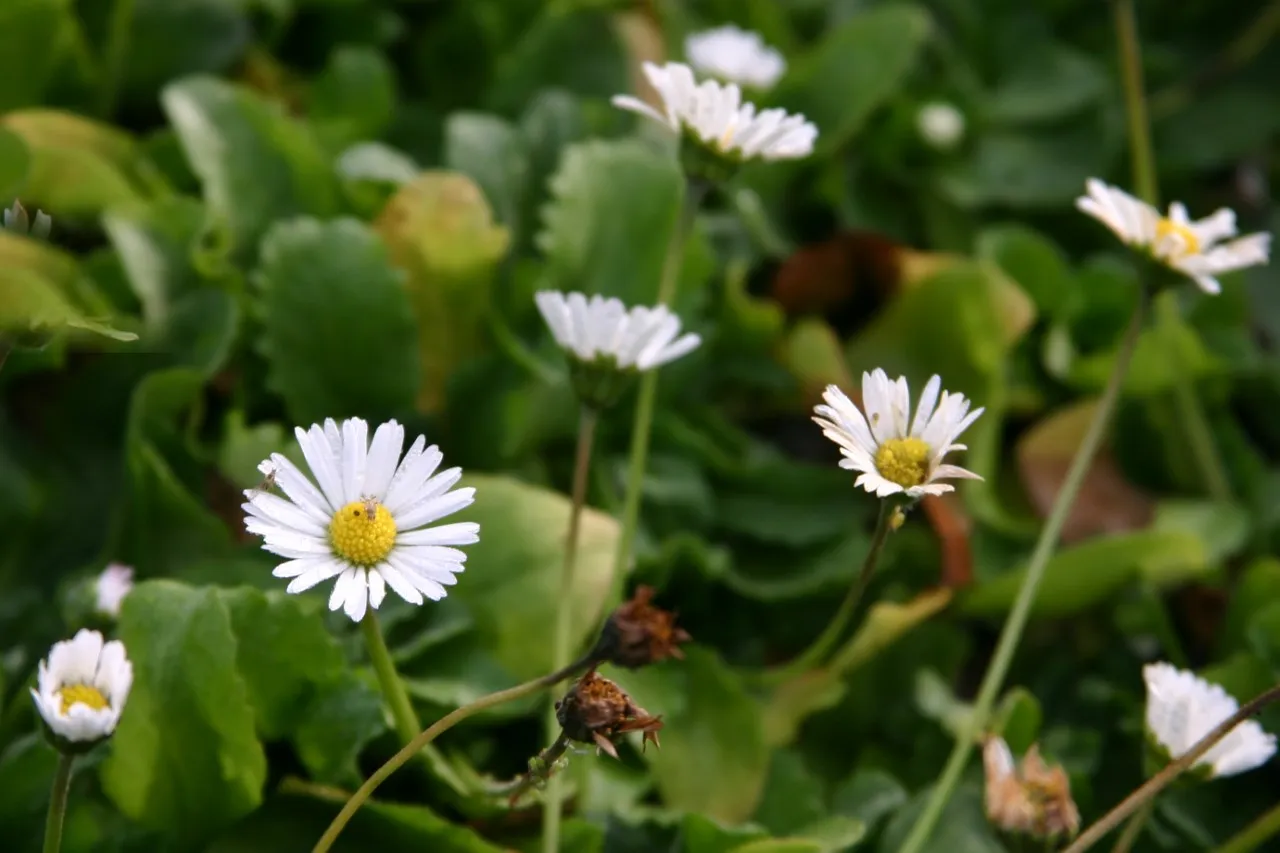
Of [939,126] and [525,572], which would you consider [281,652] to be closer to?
[525,572]

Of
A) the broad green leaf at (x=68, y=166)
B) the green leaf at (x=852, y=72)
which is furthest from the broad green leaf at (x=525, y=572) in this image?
the green leaf at (x=852, y=72)

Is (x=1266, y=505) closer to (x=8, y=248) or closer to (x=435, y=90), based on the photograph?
(x=435, y=90)

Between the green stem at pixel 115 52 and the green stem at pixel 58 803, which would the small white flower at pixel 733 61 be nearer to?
the green stem at pixel 115 52

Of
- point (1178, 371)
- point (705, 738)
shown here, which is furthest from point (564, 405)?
point (1178, 371)

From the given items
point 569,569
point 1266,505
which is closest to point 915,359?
point 1266,505

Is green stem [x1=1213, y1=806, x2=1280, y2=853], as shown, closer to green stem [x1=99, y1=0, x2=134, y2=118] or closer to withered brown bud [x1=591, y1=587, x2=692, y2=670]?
withered brown bud [x1=591, y1=587, x2=692, y2=670]

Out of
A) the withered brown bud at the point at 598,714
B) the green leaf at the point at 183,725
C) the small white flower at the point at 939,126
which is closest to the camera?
the withered brown bud at the point at 598,714
